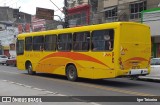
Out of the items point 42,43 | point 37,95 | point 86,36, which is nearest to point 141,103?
point 37,95

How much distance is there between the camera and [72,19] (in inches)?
1893

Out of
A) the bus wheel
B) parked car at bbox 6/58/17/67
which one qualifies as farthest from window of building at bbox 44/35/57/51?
parked car at bbox 6/58/17/67

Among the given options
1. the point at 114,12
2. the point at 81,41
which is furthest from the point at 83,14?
the point at 81,41

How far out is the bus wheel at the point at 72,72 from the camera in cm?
1980

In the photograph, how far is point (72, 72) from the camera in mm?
20109

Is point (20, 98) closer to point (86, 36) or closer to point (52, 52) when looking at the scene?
point (86, 36)

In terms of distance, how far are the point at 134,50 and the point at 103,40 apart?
1545mm

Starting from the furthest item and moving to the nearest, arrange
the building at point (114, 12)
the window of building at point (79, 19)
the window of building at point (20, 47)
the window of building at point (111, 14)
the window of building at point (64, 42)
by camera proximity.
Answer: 1. the window of building at point (79, 19)
2. the window of building at point (111, 14)
3. the building at point (114, 12)
4. the window of building at point (20, 47)
5. the window of building at point (64, 42)

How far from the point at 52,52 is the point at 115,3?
18.1 meters

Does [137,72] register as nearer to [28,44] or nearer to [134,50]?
[134,50]

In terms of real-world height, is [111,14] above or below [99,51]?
above

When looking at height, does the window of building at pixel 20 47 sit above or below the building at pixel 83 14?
below

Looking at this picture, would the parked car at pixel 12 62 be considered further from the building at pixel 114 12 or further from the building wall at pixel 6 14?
the building wall at pixel 6 14

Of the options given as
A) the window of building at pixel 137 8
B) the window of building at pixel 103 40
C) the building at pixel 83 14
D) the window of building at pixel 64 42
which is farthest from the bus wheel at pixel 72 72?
the building at pixel 83 14
